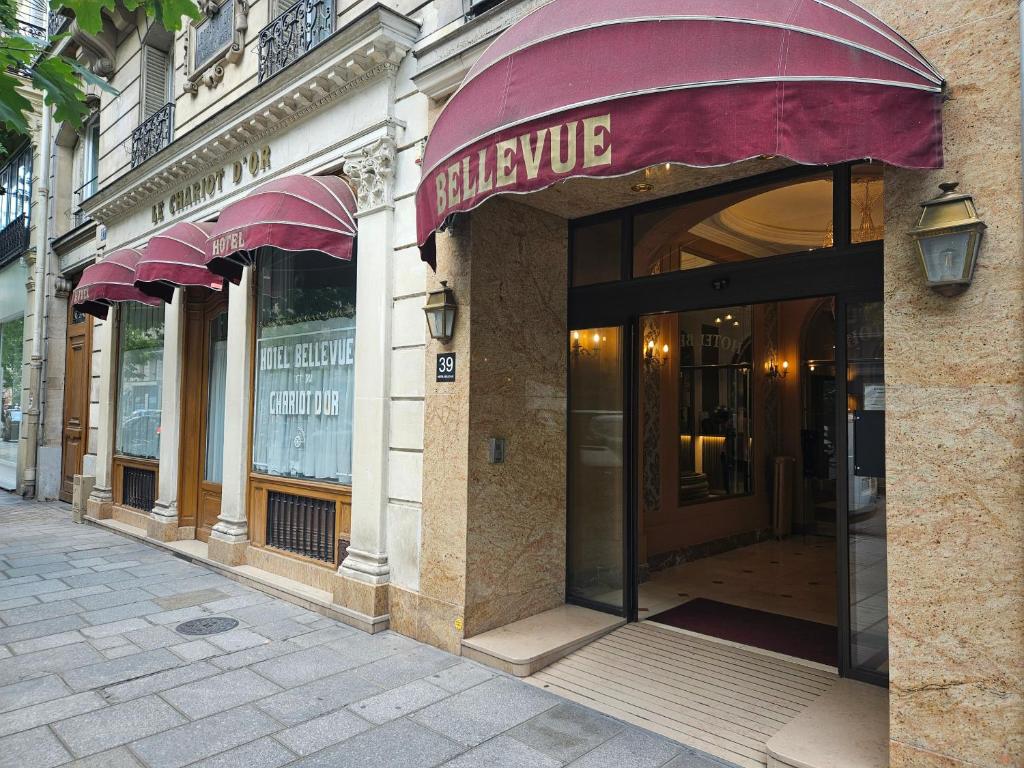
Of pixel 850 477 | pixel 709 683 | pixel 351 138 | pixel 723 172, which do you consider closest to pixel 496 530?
pixel 709 683

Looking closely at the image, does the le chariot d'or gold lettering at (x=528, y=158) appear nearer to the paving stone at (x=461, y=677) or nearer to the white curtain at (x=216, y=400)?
the paving stone at (x=461, y=677)

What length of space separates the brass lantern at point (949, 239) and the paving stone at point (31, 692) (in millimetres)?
6152

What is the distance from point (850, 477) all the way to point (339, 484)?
4979mm

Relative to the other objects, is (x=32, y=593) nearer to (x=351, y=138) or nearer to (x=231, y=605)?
(x=231, y=605)

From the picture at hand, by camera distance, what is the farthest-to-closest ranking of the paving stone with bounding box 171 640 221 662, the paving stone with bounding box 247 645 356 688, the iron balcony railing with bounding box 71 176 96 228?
the iron balcony railing with bounding box 71 176 96 228, the paving stone with bounding box 171 640 221 662, the paving stone with bounding box 247 645 356 688

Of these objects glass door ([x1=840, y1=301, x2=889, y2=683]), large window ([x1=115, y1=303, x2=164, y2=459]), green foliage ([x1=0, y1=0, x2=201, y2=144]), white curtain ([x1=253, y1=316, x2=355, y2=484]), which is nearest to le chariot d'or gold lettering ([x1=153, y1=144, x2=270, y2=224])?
large window ([x1=115, y1=303, x2=164, y2=459])

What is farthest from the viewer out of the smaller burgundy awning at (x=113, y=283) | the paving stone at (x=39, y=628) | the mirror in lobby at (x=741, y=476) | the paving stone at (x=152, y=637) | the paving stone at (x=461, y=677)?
the smaller burgundy awning at (x=113, y=283)

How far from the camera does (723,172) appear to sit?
17.4 feet

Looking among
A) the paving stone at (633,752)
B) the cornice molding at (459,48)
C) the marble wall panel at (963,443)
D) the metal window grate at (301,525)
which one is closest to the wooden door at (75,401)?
the metal window grate at (301,525)

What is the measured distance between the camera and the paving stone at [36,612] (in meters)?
6.60

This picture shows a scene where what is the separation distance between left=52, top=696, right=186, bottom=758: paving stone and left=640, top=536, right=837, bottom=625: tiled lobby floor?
4.02 metres

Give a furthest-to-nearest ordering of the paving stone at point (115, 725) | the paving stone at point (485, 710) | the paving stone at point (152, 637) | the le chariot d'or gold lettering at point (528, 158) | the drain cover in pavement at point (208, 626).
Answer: the drain cover in pavement at point (208, 626)
the paving stone at point (152, 637)
the paving stone at point (485, 710)
the paving stone at point (115, 725)
the le chariot d'or gold lettering at point (528, 158)

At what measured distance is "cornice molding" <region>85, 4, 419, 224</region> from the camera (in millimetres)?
6461

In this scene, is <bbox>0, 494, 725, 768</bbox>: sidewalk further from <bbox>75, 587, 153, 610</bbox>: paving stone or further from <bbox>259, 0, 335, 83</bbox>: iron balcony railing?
<bbox>259, 0, 335, 83</bbox>: iron balcony railing
